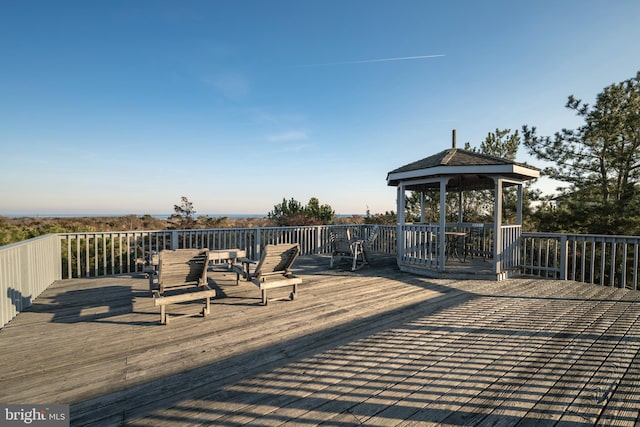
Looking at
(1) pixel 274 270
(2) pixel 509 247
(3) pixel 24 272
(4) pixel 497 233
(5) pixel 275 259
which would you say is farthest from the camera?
(2) pixel 509 247

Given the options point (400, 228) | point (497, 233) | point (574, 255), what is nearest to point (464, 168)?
point (497, 233)

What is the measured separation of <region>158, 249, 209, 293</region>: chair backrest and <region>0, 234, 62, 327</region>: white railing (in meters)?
1.84

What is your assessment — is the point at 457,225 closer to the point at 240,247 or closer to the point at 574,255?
the point at 574,255

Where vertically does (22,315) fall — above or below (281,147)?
below

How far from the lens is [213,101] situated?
11867 mm

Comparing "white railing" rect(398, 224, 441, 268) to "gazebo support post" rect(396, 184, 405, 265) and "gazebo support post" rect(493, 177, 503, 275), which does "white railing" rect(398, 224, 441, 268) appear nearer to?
"gazebo support post" rect(396, 184, 405, 265)

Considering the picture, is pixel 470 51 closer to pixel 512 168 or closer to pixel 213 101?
pixel 512 168

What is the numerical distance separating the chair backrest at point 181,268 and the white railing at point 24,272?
1.84 meters

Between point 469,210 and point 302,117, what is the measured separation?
32.9 ft

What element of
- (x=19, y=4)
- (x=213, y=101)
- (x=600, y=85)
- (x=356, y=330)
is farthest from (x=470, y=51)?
(x=19, y=4)

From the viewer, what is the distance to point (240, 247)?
7.47 metres

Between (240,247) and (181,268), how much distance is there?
4.14 metres

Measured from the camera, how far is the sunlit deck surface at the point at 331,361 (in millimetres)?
1674

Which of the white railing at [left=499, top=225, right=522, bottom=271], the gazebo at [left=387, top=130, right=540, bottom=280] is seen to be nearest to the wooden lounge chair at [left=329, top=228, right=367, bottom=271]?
the gazebo at [left=387, top=130, right=540, bottom=280]
